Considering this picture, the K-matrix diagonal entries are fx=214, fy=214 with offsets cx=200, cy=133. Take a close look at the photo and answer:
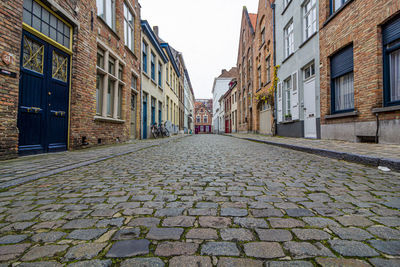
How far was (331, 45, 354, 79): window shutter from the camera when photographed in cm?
729

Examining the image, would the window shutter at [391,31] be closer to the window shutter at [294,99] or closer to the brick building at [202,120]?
the window shutter at [294,99]

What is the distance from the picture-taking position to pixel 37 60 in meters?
5.06

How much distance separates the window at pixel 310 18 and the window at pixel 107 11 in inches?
352

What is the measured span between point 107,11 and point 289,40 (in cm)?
1005

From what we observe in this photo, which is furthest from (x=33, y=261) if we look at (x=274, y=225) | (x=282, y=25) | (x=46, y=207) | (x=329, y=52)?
(x=282, y=25)

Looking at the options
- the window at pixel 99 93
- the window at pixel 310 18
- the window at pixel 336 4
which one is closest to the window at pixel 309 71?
the window at pixel 310 18

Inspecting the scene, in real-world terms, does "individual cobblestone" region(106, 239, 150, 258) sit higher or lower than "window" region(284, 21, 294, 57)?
lower

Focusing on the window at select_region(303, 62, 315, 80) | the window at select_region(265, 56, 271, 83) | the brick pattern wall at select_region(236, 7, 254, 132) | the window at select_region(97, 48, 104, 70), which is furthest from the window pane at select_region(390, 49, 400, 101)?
the brick pattern wall at select_region(236, 7, 254, 132)

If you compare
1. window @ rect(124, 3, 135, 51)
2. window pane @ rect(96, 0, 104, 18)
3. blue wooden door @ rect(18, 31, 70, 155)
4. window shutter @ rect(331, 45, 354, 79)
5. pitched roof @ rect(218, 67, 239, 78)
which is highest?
pitched roof @ rect(218, 67, 239, 78)

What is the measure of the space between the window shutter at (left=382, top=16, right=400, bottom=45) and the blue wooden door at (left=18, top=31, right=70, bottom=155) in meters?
8.89

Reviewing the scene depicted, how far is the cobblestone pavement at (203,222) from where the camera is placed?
3.81 feet

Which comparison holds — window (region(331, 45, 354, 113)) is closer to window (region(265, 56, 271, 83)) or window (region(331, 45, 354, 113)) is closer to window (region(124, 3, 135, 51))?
window (region(265, 56, 271, 83))

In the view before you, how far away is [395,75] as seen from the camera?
18.9ft

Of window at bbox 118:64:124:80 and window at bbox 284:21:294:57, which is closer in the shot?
window at bbox 118:64:124:80
